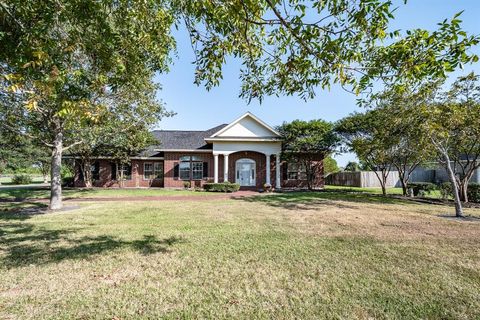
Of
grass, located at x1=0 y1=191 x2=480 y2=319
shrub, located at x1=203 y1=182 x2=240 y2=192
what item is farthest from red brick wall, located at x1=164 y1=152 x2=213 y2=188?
grass, located at x1=0 y1=191 x2=480 y2=319

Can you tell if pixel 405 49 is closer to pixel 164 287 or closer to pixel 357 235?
pixel 164 287

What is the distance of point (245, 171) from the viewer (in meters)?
25.6

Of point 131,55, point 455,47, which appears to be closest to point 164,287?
point 131,55

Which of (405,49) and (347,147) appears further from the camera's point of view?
(347,147)

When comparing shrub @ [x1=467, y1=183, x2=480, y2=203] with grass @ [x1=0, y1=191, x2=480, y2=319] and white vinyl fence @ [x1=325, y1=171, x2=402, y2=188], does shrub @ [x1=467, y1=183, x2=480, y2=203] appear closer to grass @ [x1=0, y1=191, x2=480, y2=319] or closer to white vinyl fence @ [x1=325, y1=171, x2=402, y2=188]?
grass @ [x1=0, y1=191, x2=480, y2=319]

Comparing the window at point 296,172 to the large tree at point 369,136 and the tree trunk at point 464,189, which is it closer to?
the large tree at point 369,136

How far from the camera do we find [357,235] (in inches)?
288

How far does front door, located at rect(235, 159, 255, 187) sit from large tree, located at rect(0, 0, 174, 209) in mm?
19962

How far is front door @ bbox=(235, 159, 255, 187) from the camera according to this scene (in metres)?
25.4

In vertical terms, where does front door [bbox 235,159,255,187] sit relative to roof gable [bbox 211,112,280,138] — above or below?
below

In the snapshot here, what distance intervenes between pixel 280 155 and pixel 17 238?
2005 cm

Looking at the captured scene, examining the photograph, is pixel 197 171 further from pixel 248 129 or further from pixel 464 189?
pixel 464 189

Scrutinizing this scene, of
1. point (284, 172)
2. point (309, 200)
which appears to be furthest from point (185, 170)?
point (309, 200)

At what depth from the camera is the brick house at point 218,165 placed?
24312 mm
